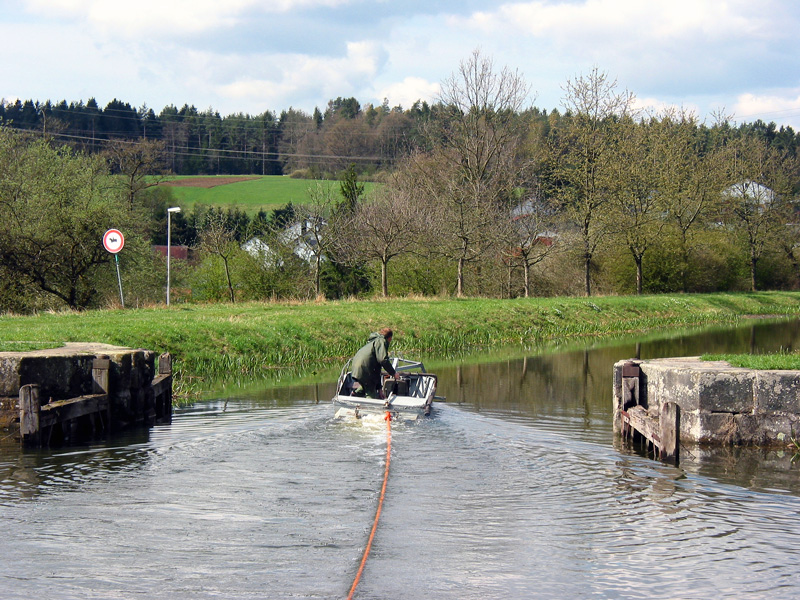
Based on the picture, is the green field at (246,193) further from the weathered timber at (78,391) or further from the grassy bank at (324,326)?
the weathered timber at (78,391)

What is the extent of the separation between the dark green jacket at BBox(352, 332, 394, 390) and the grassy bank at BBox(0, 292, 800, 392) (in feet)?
18.8

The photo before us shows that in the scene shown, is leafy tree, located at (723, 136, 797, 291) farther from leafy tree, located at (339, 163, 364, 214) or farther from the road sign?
the road sign

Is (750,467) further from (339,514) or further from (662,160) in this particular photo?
(662,160)

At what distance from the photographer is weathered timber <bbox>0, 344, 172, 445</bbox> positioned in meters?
12.4

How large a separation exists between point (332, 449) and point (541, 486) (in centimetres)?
350

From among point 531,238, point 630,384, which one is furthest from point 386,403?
point 531,238

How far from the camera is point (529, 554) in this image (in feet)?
25.5

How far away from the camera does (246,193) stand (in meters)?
87.9

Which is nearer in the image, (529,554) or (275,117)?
(529,554)

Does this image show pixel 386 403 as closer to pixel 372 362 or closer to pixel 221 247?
pixel 372 362

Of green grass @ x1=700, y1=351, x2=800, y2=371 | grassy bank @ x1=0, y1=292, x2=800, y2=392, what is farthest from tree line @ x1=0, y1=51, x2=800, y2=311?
green grass @ x1=700, y1=351, x2=800, y2=371

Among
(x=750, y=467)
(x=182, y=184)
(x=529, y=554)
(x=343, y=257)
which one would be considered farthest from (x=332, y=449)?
(x=182, y=184)

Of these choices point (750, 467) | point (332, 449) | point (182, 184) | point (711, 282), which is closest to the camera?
point (750, 467)

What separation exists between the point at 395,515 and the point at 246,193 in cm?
8186
